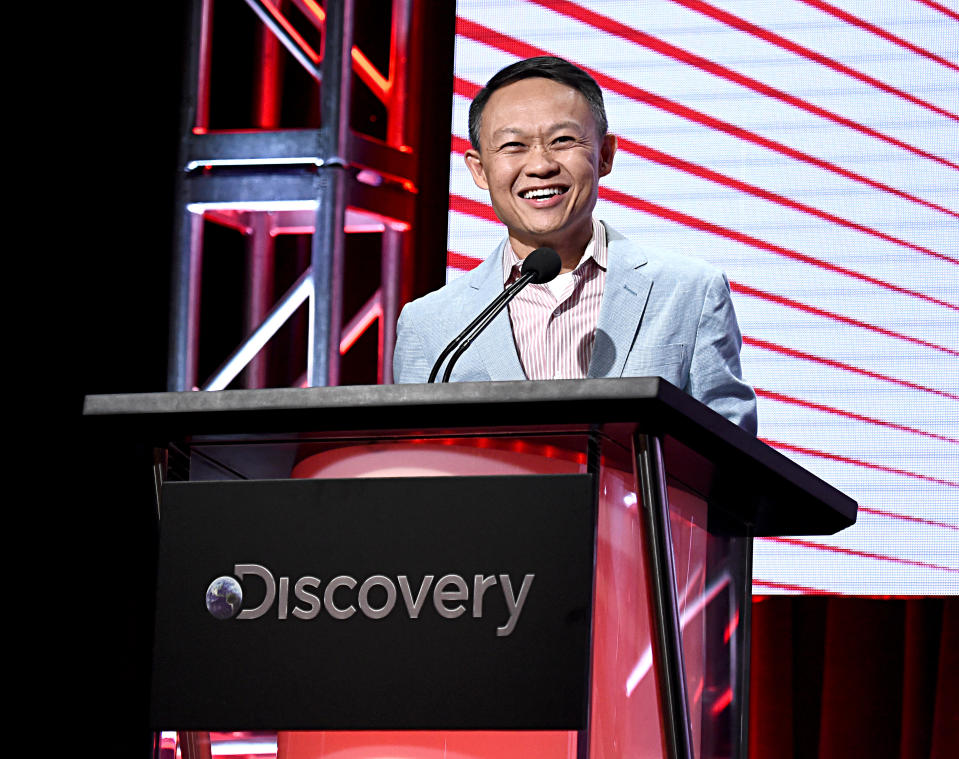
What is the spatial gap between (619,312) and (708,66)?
1503mm

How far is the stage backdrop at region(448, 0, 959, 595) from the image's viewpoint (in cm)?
280

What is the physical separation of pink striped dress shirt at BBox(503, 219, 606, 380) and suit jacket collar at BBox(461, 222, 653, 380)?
0.27ft

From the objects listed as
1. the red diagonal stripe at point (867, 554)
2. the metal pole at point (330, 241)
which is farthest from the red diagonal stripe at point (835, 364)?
the metal pole at point (330, 241)

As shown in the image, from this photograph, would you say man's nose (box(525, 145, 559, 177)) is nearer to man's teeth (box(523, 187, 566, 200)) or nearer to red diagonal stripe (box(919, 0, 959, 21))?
man's teeth (box(523, 187, 566, 200))

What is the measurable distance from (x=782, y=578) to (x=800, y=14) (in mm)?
1247

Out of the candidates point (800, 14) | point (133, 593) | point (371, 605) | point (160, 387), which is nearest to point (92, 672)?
point (133, 593)

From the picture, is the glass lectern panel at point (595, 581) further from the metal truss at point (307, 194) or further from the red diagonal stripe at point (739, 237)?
the metal truss at point (307, 194)

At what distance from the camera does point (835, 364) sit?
2881mm

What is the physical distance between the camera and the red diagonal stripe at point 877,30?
2984 mm

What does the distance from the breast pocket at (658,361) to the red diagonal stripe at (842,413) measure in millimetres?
1170

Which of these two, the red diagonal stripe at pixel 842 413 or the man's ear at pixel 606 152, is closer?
the man's ear at pixel 606 152

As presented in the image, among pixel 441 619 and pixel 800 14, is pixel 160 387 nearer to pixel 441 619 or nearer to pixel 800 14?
pixel 800 14

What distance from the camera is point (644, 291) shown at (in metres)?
1.80

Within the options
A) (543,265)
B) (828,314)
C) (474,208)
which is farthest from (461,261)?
(543,265)
